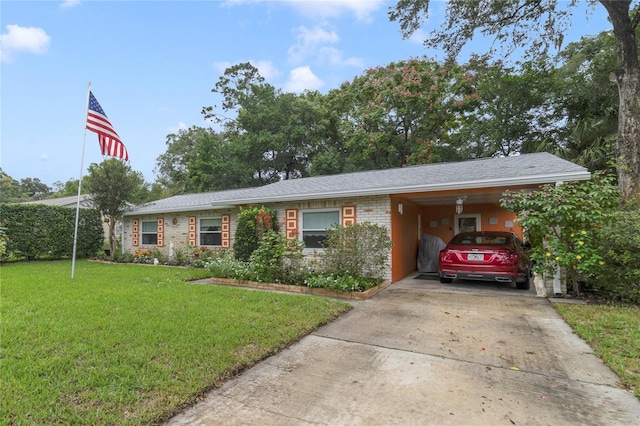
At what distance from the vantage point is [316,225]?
8883mm

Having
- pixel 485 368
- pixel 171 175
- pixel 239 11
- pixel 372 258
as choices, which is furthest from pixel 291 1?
pixel 171 175

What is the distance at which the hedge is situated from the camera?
11.9 meters

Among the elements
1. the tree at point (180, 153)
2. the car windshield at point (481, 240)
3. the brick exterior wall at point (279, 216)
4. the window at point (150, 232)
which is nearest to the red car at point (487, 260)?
the car windshield at point (481, 240)

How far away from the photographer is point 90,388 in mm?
2648

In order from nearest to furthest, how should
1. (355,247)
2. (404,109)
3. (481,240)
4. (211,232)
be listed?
(355,247), (481,240), (211,232), (404,109)

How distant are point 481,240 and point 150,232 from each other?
13.3 metres

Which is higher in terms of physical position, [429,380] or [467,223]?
[467,223]

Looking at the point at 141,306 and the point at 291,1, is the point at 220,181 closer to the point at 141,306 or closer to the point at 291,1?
the point at 291,1

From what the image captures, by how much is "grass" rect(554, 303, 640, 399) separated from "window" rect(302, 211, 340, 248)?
5.26m

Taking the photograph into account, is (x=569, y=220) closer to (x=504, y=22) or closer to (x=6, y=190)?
(x=504, y=22)

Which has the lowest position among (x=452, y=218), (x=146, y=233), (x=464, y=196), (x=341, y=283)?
(x=341, y=283)

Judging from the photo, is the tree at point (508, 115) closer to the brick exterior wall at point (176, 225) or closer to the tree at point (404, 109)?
the tree at point (404, 109)

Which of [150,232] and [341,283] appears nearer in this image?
[341,283]

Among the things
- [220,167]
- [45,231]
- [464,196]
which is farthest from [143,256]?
[464,196]
